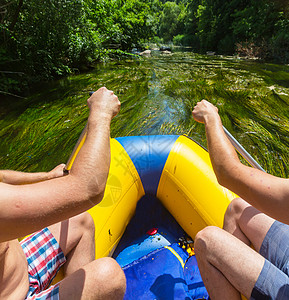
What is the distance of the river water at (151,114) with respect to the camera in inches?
128

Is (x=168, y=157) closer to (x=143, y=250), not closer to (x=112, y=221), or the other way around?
(x=112, y=221)

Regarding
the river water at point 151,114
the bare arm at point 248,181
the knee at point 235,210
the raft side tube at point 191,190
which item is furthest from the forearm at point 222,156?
the river water at point 151,114

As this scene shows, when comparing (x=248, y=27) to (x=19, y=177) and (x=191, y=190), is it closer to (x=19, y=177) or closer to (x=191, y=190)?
(x=191, y=190)

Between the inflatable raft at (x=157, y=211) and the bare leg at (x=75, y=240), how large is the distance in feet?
0.40

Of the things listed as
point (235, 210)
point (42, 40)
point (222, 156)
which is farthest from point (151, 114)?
point (42, 40)

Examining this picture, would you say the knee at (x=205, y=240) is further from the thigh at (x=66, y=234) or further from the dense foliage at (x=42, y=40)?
the dense foliage at (x=42, y=40)

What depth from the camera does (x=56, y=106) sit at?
497cm

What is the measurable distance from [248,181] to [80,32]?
812 centimetres

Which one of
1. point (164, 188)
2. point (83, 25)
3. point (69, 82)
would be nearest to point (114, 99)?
point (164, 188)

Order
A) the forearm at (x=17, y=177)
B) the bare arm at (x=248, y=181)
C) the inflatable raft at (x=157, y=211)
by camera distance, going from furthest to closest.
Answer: the inflatable raft at (x=157, y=211), the forearm at (x=17, y=177), the bare arm at (x=248, y=181)

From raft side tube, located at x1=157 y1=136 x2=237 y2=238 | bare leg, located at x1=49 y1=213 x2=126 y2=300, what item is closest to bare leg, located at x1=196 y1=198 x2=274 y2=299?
raft side tube, located at x1=157 y1=136 x2=237 y2=238

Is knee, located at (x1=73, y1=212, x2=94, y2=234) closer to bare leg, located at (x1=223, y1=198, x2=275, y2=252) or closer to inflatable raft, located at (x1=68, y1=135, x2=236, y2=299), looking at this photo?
inflatable raft, located at (x1=68, y1=135, x2=236, y2=299)

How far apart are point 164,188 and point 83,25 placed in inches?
279

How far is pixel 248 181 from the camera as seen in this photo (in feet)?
2.55
